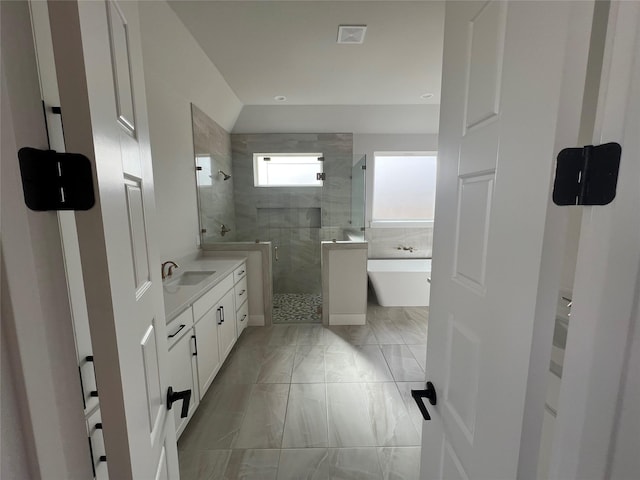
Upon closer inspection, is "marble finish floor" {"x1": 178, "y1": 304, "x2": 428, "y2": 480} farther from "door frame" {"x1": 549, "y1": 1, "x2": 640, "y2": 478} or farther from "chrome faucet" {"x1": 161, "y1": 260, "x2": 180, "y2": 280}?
"door frame" {"x1": 549, "y1": 1, "x2": 640, "y2": 478}

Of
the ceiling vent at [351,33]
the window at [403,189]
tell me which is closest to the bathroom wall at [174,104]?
the ceiling vent at [351,33]

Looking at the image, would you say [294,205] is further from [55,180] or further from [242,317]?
[55,180]

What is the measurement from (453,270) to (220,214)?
11.8ft

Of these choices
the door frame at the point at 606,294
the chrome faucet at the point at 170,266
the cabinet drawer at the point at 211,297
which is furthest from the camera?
the chrome faucet at the point at 170,266

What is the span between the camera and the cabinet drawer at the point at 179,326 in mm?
1555

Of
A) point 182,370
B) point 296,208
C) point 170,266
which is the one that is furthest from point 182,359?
point 296,208

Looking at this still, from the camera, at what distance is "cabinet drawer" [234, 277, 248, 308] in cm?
296

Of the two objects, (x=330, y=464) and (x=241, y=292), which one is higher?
(x=241, y=292)

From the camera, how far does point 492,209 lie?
60cm

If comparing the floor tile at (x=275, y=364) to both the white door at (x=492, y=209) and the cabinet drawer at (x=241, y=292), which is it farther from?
the white door at (x=492, y=209)

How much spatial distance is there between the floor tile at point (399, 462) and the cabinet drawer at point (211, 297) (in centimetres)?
153

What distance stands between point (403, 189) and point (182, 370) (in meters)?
4.34

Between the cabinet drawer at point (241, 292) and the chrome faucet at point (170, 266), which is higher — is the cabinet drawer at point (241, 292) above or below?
below

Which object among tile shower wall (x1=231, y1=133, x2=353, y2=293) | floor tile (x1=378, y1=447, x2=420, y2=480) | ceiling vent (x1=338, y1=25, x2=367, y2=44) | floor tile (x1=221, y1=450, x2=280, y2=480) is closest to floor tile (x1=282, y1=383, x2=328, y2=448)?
floor tile (x1=221, y1=450, x2=280, y2=480)
